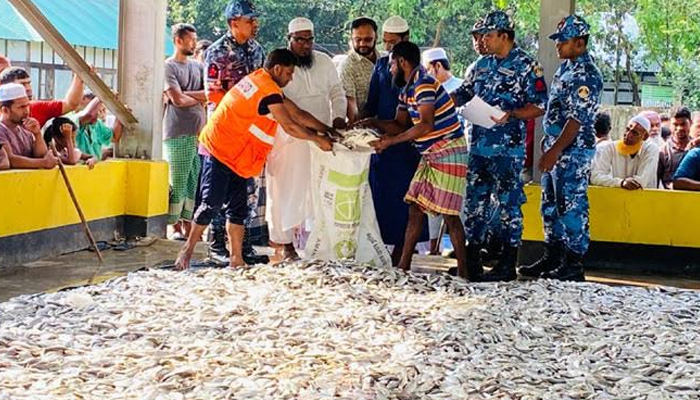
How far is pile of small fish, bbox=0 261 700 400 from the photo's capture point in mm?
4438

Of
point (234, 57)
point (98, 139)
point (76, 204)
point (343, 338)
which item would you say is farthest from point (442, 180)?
point (98, 139)

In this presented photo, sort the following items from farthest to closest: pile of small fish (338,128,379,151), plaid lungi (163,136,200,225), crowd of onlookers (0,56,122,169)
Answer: plaid lungi (163,136,200,225) → crowd of onlookers (0,56,122,169) → pile of small fish (338,128,379,151)

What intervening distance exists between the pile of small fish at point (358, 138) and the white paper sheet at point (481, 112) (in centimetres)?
73

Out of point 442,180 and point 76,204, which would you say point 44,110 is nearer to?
point 76,204

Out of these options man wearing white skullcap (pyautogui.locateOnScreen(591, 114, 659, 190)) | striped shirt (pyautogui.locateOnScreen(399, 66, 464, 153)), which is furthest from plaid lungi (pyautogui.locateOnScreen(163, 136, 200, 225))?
man wearing white skullcap (pyautogui.locateOnScreen(591, 114, 659, 190))

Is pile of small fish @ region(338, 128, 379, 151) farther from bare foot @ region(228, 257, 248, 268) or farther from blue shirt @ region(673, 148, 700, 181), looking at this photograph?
blue shirt @ region(673, 148, 700, 181)

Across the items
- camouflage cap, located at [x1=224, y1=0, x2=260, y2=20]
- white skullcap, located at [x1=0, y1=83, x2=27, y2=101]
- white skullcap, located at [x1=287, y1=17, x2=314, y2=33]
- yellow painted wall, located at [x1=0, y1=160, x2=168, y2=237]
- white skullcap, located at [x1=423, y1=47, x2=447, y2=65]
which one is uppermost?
camouflage cap, located at [x1=224, y1=0, x2=260, y2=20]

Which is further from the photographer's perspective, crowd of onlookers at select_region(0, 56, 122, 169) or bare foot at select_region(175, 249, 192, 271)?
crowd of onlookers at select_region(0, 56, 122, 169)

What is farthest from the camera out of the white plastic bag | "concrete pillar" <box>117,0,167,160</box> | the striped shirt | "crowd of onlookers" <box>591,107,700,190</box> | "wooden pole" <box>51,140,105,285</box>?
"concrete pillar" <box>117,0,167,160</box>

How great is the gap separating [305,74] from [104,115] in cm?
305

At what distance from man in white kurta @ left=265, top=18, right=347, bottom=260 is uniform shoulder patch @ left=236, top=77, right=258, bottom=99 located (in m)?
0.55

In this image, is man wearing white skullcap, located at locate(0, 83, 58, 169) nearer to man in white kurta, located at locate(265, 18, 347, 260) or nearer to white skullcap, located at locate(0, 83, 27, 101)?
white skullcap, located at locate(0, 83, 27, 101)

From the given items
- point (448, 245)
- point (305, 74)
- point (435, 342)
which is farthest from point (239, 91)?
point (448, 245)

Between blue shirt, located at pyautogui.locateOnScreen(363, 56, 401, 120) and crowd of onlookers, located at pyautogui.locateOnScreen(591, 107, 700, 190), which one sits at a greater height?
blue shirt, located at pyautogui.locateOnScreen(363, 56, 401, 120)
